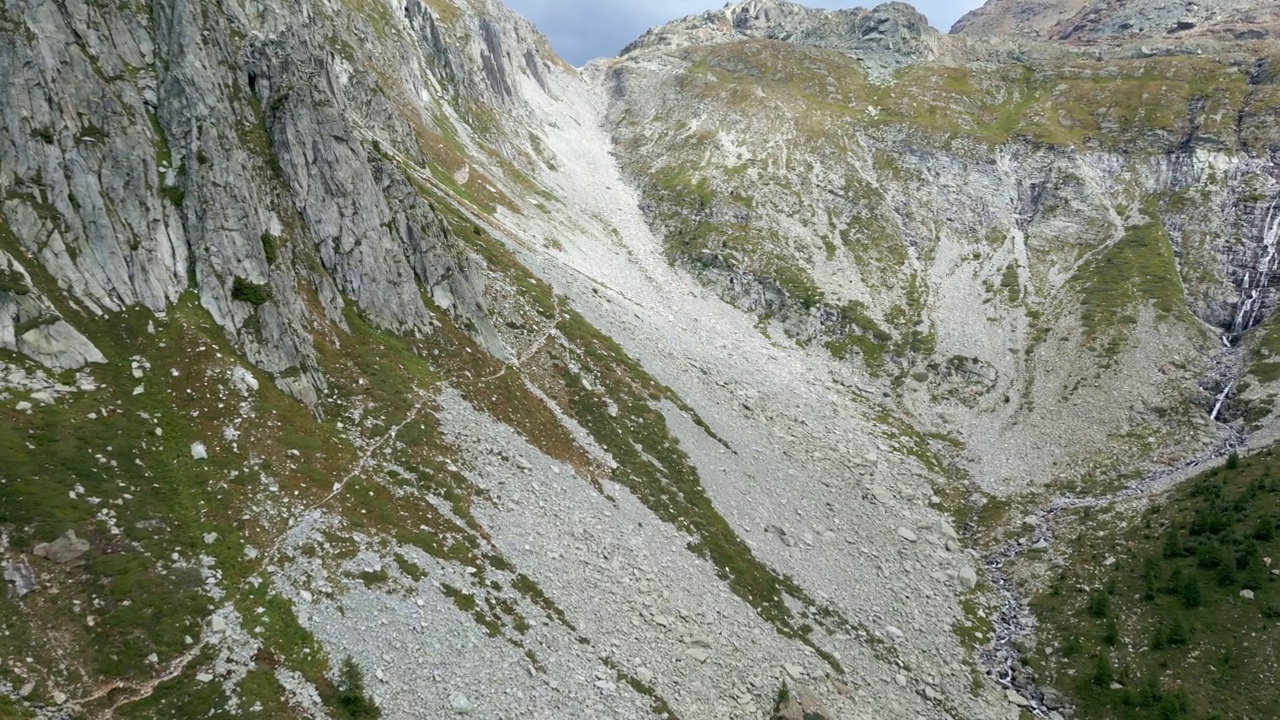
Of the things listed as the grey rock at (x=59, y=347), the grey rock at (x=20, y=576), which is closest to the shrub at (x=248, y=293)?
the grey rock at (x=59, y=347)

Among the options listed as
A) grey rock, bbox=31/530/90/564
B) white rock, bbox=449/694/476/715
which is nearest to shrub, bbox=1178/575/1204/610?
white rock, bbox=449/694/476/715

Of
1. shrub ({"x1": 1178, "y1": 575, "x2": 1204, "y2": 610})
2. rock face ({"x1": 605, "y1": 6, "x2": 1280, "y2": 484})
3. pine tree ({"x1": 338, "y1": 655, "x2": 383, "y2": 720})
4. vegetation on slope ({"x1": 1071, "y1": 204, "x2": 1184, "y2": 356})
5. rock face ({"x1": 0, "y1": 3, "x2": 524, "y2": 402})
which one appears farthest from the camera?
vegetation on slope ({"x1": 1071, "y1": 204, "x2": 1184, "y2": 356})

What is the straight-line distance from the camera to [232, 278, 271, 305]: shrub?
30.0 m

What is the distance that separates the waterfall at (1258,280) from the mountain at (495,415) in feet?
2.22

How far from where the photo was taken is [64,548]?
18.5 m

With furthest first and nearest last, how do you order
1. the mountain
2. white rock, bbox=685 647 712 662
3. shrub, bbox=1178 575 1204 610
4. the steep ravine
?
1. the steep ravine
2. shrub, bbox=1178 575 1204 610
3. white rock, bbox=685 647 712 662
4. the mountain

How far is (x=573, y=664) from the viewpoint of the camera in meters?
24.5

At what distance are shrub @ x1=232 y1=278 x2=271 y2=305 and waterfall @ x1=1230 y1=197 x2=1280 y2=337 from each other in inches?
3692

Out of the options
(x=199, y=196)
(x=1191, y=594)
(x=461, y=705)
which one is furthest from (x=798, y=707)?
(x=199, y=196)

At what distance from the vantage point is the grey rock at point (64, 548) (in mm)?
18109

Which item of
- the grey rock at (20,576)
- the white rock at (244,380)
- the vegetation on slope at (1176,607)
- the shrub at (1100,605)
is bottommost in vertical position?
the vegetation on slope at (1176,607)

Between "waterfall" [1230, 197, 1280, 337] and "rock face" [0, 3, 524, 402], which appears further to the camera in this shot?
"waterfall" [1230, 197, 1280, 337]

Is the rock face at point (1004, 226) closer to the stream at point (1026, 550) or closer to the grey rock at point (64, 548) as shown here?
the stream at point (1026, 550)

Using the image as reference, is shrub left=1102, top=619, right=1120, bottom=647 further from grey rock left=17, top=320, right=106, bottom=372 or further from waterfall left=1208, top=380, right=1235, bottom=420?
grey rock left=17, top=320, right=106, bottom=372
